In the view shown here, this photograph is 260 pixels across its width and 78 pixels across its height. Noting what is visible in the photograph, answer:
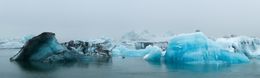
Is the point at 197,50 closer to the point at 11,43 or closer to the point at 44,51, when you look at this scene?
the point at 44,51

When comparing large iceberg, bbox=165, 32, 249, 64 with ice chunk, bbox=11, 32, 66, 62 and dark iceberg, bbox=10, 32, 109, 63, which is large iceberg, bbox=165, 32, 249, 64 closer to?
dark iceberg, bbox=10, 32, 109, 63

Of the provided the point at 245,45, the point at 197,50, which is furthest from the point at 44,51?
the point at 245,45

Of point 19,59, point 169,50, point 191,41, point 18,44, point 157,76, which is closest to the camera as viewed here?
point 157,76

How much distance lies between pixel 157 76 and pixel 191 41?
31.3 ft

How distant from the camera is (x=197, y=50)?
32812mm

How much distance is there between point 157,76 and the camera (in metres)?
24.3

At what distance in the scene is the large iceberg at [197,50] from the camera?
1298 inches

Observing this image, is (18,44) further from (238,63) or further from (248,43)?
(238,63)

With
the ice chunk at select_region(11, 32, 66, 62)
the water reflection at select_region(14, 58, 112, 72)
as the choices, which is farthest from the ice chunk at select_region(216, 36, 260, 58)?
the ice chunk at select_region(11, 32, 66, 62)

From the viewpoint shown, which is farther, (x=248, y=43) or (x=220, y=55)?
(x=248, y=43)

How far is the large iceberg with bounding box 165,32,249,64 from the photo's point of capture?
32969 millimetres

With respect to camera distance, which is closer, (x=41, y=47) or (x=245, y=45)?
(x=41, y=47)

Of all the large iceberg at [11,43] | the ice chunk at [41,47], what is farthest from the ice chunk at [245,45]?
the large iceberg at [11,43]

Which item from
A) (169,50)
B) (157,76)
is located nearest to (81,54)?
(169,50)
